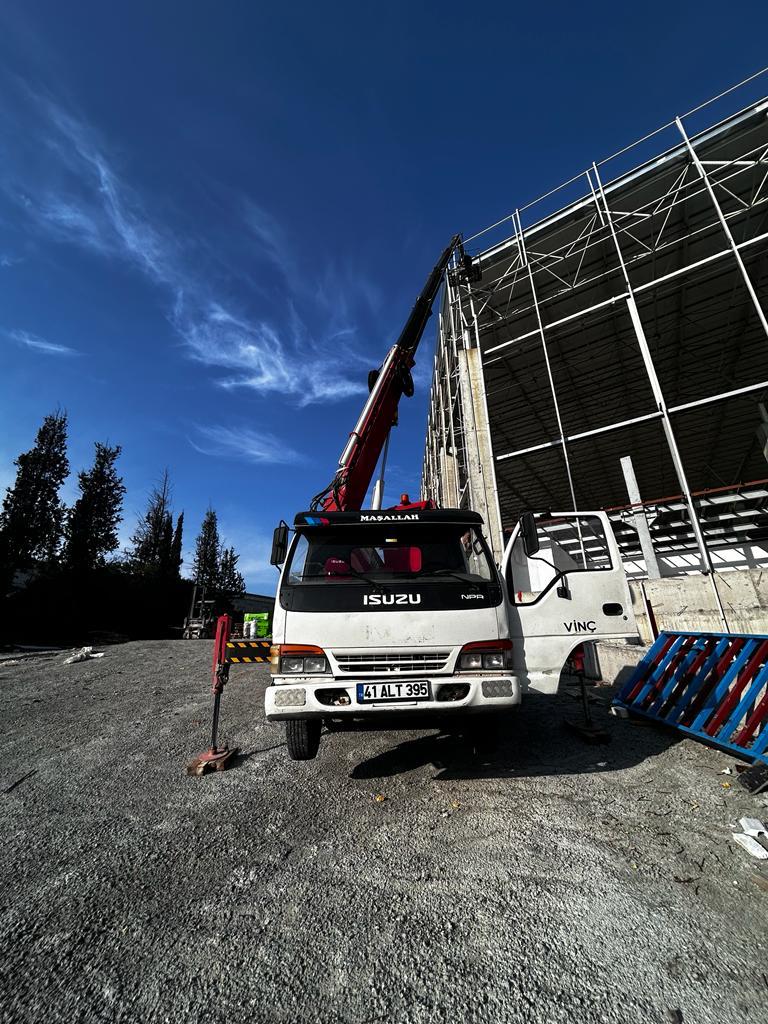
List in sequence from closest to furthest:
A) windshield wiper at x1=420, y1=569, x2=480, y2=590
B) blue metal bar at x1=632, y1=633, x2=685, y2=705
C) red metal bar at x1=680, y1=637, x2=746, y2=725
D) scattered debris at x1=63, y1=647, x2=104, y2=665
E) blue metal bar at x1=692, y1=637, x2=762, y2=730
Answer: windshield wiper at x1=420, y1=569, x2=480, y2=590 < blue metal bar at x1=692, y1=637, x2=762, y2=730 < red metal bar at x1=680, y1=637, x2=746, y2=725 < blue metal bar at x1=632, y1=633, x2=685, y2=705 < scattered debris at x1=63, y1=647, x2=104, y2=665

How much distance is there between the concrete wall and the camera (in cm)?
699

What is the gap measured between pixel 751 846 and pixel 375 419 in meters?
6.91

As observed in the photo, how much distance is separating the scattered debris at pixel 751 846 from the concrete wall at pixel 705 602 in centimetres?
545

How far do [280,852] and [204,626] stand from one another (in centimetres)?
1553

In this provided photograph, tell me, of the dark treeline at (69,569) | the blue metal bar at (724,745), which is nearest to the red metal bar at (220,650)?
the blue metal bar at (724,745)

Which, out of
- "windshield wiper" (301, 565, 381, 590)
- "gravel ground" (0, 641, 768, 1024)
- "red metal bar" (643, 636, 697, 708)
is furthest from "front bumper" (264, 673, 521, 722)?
"red metal bar" (643, 636, 697, 708)

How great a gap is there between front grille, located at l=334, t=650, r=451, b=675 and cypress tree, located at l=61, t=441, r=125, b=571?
2577 cm

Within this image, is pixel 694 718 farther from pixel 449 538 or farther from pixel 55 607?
pixel 55 607

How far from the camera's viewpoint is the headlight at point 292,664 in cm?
314

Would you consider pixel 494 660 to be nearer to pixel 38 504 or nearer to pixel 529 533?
pixel 529 533

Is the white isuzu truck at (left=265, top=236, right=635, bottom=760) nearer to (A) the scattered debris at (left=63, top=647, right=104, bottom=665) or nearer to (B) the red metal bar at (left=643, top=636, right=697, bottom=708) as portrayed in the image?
(B) the red metal bar at (left=643, top=636, right=697, bottom=708)

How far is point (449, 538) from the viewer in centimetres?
397

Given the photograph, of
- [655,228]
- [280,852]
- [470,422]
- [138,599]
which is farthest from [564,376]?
[138,599]

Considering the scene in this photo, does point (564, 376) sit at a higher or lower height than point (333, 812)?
higher
